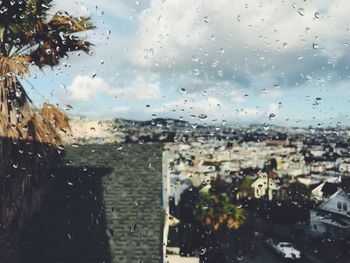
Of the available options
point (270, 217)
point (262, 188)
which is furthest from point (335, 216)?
point (262, 188)

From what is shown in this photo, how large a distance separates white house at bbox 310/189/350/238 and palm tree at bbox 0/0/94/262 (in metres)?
42.6

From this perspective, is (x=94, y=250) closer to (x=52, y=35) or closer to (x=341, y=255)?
(x=52, y=35)

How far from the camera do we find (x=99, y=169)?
10.6m

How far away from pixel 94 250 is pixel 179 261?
9.78 meters

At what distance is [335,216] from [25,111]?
45.5m

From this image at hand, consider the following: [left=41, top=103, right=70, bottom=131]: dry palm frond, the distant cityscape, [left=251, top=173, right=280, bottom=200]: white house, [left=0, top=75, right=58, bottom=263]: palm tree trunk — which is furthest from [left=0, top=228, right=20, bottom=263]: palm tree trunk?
[left=251, top=173, right=280, bottom=200]: white house

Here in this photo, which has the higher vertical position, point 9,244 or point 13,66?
point 13,66

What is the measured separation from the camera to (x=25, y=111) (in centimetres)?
634

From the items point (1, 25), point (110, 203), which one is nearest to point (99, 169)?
point (110, 203)

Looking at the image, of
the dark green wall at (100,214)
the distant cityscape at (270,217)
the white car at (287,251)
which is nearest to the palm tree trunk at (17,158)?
the dark green wall at (100,214)

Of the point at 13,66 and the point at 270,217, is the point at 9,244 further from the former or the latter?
the point at 270,217

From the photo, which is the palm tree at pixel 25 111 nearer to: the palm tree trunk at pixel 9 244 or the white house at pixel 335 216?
the palm tree trunk at pixel 9 244

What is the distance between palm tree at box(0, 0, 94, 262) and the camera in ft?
19.9

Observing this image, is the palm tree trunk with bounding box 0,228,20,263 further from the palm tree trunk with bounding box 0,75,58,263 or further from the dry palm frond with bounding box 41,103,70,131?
the dry palm frond with bounding box 41,103,70,131
